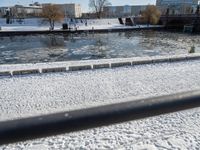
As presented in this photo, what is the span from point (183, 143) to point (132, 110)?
5.12 m

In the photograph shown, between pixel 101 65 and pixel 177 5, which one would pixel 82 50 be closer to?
pixel 101 65

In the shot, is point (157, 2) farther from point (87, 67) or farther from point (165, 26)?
point (87, 67)

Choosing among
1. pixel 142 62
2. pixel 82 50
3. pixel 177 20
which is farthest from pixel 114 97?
pixel 177 20

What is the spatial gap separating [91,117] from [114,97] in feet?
25.9

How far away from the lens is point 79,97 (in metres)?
8.84

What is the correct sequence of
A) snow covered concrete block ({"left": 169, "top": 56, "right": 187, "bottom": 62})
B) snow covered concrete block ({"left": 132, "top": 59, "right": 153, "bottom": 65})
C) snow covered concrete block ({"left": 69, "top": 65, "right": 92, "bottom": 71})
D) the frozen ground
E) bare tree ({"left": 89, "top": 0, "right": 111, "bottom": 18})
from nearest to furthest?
the frozen ground
snow covered concrete block ({"left": 69, "top": 65, "right": 92, "bottom": 71})
snow covered concrete block ({"left": 132, "top": 59, "right": 153, "bottom": 65})
snow covered concrete block ({"left": 169, "top": 56, "right": 187, "bottom": 62})
bare tree ({"left": 89, "top": 0, "right": 111, "bottom": 18})

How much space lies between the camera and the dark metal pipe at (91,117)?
708 mm

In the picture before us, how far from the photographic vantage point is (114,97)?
8633 mm

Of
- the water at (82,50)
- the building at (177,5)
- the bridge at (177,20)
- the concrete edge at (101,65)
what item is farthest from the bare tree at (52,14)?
the building at (177,5)

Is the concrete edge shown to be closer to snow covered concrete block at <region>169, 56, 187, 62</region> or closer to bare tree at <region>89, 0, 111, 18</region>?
snow covered concrete block at <region>169, 56, 187, 62</region>

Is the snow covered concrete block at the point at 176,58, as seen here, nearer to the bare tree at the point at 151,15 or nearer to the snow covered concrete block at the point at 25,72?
the snow covered concrete block at the point at 25,72

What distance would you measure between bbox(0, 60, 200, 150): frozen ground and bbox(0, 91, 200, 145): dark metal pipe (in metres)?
0.77

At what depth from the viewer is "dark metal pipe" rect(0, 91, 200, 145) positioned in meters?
0.71

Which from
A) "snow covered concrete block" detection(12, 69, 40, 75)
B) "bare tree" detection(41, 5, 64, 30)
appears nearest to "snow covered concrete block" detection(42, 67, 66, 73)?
"snow covered concrete block" detection(12, 69, 40, 75)
